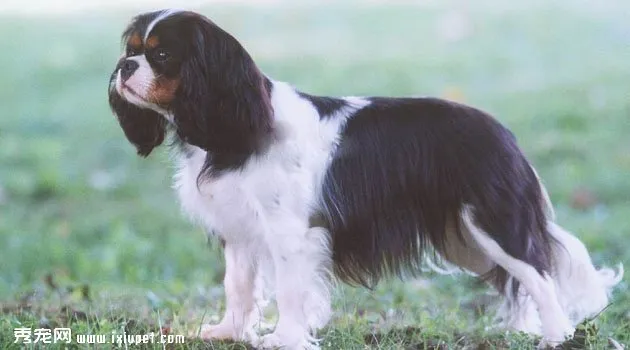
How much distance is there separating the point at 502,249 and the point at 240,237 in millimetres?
1138

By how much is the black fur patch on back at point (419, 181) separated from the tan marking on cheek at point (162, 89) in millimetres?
747

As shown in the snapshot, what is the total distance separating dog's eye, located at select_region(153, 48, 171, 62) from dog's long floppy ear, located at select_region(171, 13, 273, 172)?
72mm

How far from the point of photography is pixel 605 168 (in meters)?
9.63

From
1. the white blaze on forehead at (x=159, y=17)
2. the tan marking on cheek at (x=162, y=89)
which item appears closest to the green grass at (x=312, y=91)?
the tan marking on cheek at (x=162, y=89)

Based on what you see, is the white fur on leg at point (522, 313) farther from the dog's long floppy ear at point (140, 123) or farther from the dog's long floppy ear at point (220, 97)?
the dog's long floppy ear at point (140, 123)

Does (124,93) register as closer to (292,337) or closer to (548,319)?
(292,337)

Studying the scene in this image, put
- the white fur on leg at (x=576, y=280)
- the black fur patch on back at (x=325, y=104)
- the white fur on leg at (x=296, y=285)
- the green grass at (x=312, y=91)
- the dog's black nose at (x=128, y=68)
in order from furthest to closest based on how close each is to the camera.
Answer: the green grass at (x=312, y=91) → the white fur on leg at (x=576, y=280) → the black fur patch on back at (x=325, y=104) → the white fur on leg at (x=296, y=285) → the dog's black nose at (x=128, y=68)

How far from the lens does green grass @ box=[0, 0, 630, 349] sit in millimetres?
5402

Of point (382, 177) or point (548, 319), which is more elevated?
point (382, 177)

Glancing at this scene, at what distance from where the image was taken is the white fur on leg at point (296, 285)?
4.51m

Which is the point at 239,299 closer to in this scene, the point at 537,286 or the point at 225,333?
the point at 225,333

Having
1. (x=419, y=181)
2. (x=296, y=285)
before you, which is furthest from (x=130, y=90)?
(x=419, y=181)

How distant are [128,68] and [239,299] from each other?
4.11ft

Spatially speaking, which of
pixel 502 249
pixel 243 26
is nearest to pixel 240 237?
pixel 502 249
